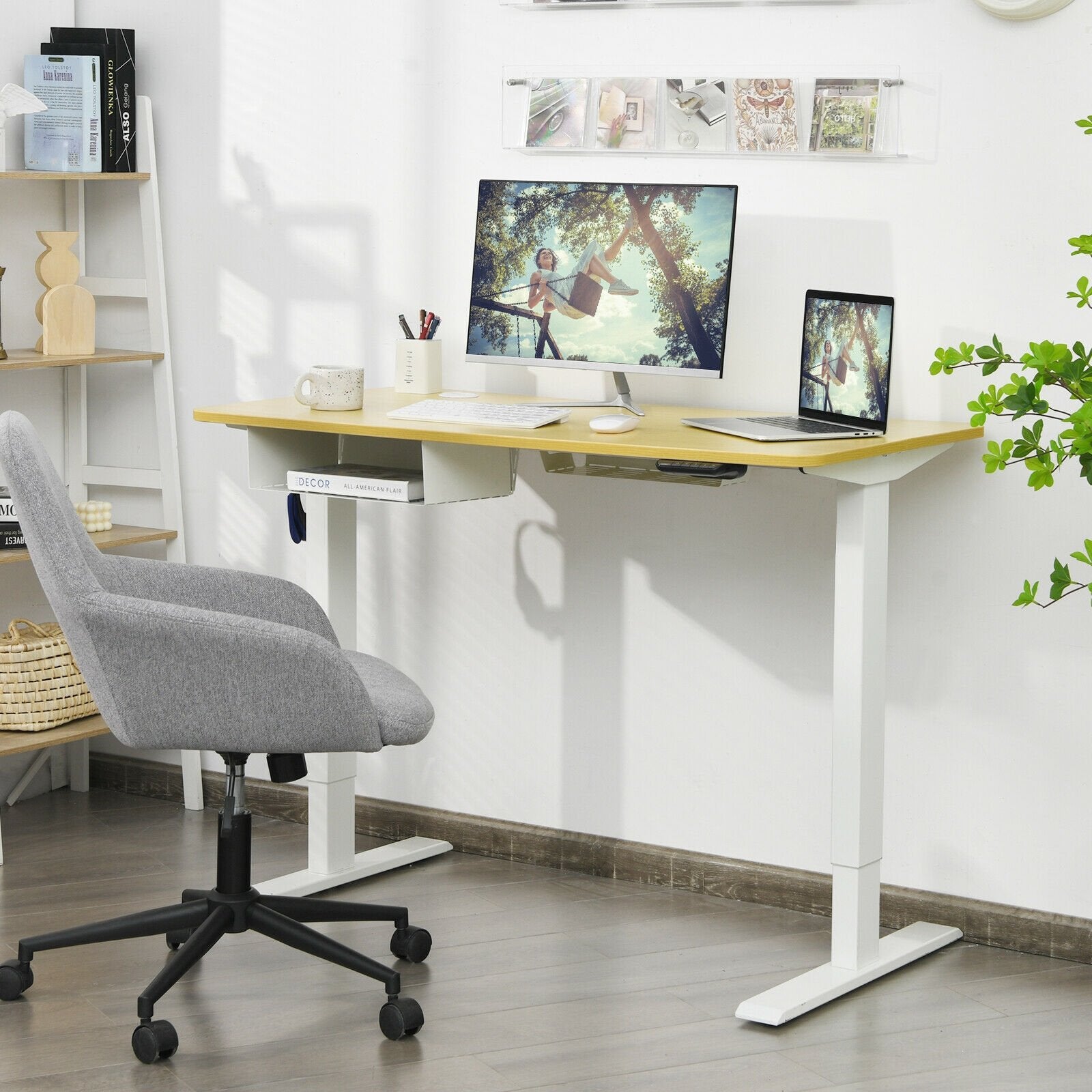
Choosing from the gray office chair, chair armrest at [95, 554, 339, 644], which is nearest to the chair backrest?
the gray office chair

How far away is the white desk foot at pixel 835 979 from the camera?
267 cm

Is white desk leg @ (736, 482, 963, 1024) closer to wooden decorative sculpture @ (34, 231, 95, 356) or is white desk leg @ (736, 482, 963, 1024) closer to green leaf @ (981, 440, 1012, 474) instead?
green leaf @ (981, 440, 1012, 474)

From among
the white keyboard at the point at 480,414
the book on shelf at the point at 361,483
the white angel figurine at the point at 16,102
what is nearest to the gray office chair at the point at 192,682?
the book on shelf at the point at 361,483

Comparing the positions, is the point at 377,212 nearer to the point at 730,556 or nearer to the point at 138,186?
the point at 138,186

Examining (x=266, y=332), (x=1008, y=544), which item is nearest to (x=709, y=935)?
(x=1008, y=544)

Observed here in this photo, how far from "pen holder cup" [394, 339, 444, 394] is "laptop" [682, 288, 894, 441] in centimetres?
60

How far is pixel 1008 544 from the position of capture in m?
2.95

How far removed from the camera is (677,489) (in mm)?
3258

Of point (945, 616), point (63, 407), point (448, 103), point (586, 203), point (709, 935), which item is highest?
point (448, 103)

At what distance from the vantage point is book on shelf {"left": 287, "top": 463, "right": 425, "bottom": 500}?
2.90 metres

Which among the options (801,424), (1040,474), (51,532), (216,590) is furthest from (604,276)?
(51,532)

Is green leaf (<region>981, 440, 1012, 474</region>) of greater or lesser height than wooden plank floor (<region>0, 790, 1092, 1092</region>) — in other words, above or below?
above

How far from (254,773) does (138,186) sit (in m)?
1.35

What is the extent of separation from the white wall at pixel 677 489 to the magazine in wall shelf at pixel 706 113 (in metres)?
0.04
